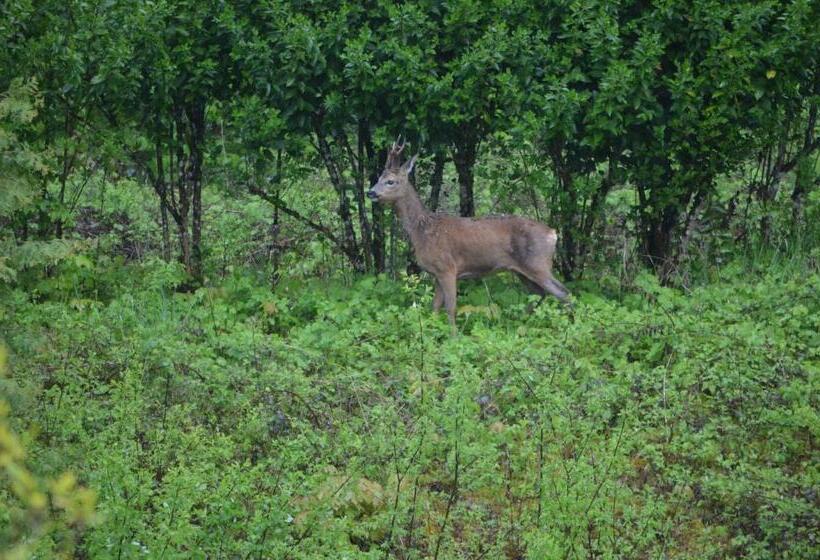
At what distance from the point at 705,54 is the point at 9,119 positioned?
550cm

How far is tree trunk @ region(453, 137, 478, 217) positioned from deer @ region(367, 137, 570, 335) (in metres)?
0.65

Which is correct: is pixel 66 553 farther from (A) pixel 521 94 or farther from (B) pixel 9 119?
(A) pixel 521 94

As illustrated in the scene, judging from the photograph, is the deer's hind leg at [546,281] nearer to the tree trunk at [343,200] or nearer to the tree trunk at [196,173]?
the tree trunk at [343,200]

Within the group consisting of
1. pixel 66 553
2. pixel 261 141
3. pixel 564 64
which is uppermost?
pixel 564 64

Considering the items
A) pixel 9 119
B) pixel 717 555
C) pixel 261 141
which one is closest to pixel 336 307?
pixel 261 141

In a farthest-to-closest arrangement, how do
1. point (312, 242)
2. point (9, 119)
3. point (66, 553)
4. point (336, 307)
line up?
1. point (312, 242)
2. point (336, 307)
3. point (9, 119)
4. point (66, 553)

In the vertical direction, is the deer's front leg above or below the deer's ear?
below

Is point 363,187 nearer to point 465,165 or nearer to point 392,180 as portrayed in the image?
point 392,180

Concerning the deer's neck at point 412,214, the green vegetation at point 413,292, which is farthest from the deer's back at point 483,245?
the green vegetation at point 413,292

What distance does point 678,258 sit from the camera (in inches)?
458

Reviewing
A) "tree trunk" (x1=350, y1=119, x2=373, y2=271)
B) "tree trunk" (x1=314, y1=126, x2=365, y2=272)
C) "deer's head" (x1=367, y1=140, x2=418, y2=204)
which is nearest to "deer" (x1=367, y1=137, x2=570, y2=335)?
"deer's head" (x1=367, y1=140, x2=418, y2=204)

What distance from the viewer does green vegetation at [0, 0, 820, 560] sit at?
6.20 meters

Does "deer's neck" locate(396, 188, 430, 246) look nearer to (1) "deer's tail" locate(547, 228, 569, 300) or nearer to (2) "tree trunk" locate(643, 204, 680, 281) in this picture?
(1) "deer's tail" locate(547, 228, 569, 300)

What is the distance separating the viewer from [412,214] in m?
11.5
